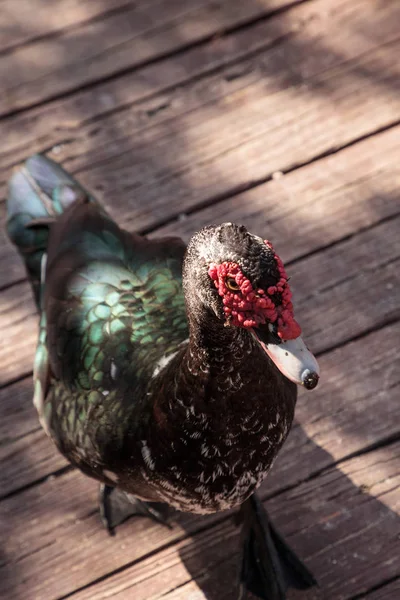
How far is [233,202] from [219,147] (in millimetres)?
261

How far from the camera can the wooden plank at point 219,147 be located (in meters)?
3.20

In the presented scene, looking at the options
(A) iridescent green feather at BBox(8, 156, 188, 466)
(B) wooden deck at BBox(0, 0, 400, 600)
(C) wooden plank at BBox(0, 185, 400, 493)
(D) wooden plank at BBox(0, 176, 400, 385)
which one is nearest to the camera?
(A) iridescent green feather at BBox(8, 156, 188, 466)

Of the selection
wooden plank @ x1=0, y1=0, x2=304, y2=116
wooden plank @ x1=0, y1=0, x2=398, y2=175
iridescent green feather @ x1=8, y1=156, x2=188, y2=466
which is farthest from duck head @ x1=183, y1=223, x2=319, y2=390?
wooden plank @ x1=0, y1=0, x2=304, y2=116

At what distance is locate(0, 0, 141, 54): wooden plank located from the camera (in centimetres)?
363

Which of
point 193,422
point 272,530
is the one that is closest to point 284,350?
point 193,422

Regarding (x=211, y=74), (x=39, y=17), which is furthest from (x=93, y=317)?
(x=39, y=17)

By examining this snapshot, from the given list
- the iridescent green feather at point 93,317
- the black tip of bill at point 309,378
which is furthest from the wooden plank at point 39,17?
the black tip of bill at point 309,378

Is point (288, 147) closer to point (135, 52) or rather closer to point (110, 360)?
point (135, 52)

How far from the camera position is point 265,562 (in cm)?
241

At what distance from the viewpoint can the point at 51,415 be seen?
244cm

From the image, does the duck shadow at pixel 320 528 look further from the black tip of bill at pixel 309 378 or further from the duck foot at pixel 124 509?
the black tip of bill at pixel 309 378

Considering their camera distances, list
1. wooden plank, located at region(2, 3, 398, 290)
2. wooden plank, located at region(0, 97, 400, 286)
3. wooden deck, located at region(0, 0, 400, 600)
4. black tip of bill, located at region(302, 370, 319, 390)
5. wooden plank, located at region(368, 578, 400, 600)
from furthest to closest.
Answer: wooden plank, located at region(2, 3, 398, 290), wooden plank, located at region(0, 97, 400, 286), wooden deck, located at region(0, 0, 400, 600), wooden plank, located at region(368, 578, 400, 600), black tip of bill, located at region(302, 370, 319, 390)

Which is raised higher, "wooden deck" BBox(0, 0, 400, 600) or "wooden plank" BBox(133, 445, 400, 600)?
"wooden deck" BBox(0, 0, 400, 600)

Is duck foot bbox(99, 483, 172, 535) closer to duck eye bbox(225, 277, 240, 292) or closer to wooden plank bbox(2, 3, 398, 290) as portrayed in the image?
wooden plank bbox(2, 3, 398, 290)
